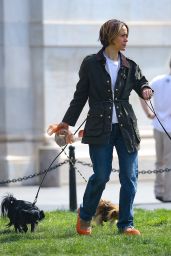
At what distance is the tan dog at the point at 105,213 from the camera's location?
30.6 ft

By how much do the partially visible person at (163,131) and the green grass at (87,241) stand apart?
246 cm

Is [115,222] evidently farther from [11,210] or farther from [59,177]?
[59,177]

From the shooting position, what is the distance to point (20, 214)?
29.2ft

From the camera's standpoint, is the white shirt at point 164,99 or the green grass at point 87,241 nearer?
the green grass at point 87,241

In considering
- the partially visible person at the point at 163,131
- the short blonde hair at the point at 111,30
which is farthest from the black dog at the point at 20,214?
the partially visible person at the point at 163,131

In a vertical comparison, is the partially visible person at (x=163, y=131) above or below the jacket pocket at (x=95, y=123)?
below

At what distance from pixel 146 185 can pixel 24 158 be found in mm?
1869

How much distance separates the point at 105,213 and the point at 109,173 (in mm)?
943

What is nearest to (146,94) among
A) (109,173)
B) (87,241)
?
(109,173)

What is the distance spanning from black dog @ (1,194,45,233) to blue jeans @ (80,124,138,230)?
0.51 metres

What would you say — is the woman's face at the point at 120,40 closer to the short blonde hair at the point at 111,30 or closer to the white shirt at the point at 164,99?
the short blonde hair at the point at 111,30

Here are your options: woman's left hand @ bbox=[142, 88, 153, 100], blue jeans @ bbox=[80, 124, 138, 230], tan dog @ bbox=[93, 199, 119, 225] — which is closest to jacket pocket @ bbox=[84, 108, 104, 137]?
blue jeans @ bbox=[80, 124, 138, 230]

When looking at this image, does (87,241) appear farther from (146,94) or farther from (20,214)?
(146,94)

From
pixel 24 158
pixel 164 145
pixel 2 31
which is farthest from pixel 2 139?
pixel 164 145
